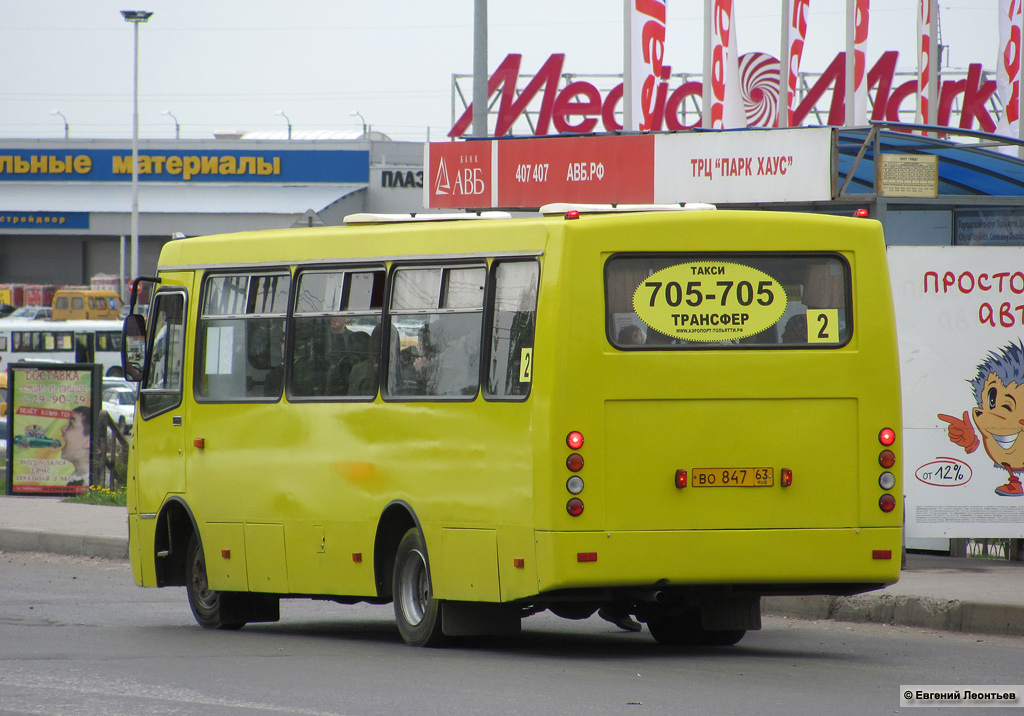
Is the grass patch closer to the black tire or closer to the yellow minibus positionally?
the yellow minibus

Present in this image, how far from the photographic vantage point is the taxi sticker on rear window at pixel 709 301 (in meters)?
8.86

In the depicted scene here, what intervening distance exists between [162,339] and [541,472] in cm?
453

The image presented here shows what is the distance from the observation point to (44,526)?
18375mm

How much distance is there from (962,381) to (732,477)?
5043 millimetres

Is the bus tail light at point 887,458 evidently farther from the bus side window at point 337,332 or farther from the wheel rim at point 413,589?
the bus side window at point 337,332

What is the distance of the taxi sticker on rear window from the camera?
29.1ft

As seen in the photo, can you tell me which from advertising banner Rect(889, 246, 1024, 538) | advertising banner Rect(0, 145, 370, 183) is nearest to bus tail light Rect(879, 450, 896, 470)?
advertising banner Rect(889, 246, 1024, 538)

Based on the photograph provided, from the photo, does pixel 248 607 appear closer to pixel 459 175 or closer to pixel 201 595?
pixel 201 595

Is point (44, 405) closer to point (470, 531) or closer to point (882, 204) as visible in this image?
point (882, 204)

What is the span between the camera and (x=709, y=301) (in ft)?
29.3

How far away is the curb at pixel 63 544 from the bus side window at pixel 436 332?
804 cm

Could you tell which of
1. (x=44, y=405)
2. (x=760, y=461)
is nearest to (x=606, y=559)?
(x=760, y=461)

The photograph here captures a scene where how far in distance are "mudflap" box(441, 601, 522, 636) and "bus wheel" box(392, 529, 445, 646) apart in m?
0.12

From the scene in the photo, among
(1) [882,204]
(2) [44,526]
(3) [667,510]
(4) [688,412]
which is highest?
(1) [882,204]
